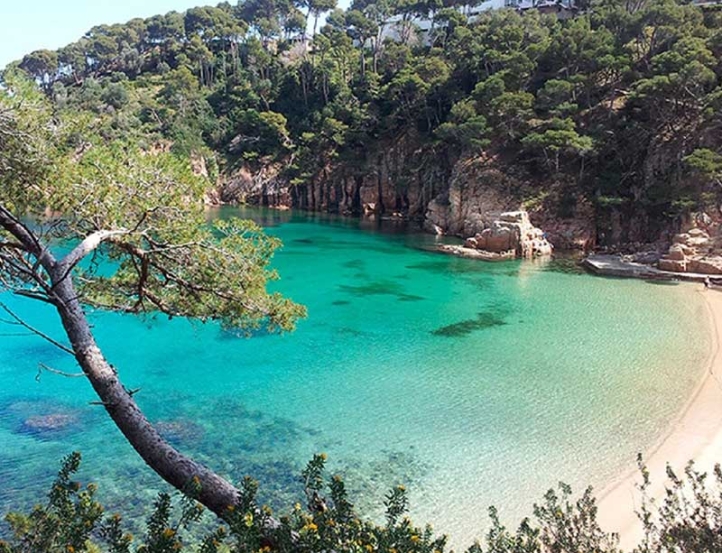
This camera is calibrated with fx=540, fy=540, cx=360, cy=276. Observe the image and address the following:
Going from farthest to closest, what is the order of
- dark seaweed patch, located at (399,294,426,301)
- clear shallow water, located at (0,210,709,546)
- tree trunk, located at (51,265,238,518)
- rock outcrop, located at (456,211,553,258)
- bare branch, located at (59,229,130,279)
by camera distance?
rock outcrop, located at (456,211,553,258) < dark seaweed patch, located at (399,294,426,301) < clear shallow water, located at (0,210,709,546) < bare branch, located at (59,229,130,279) < tree trunk, located at (51,265,238,518)

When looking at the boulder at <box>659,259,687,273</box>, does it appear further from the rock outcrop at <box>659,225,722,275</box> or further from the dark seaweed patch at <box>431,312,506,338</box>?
the dark seaweed patch at <box>431,312,506,338</box>

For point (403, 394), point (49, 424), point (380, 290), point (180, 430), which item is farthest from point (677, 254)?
point (49, 424)

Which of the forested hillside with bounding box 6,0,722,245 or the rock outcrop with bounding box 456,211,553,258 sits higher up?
the forested hillside with bounding box 6,0,722,245

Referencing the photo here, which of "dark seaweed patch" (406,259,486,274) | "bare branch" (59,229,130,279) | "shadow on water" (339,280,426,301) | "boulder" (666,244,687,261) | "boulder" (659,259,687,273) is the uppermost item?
"bare branch" (59,229,130,279)

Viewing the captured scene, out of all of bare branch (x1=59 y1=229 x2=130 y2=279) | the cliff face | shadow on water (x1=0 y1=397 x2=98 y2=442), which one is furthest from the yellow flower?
the cliff face

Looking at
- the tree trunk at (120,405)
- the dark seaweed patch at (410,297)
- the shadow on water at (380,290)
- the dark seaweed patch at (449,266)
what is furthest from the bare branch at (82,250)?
the dark seaweed patch at (449,266)

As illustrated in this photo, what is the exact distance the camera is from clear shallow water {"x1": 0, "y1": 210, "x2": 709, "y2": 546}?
980 cm

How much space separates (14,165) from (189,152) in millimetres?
53075

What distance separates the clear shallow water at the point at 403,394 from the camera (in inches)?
386

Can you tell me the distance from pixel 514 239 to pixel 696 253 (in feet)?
29.9

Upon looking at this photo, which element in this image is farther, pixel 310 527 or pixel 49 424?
pixel 49 424

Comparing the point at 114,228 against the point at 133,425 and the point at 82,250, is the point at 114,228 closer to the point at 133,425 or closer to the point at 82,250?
the point at 82,250

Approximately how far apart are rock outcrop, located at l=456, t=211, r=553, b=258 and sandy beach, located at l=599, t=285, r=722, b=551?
1688 centimetres

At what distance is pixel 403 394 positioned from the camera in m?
13.6
